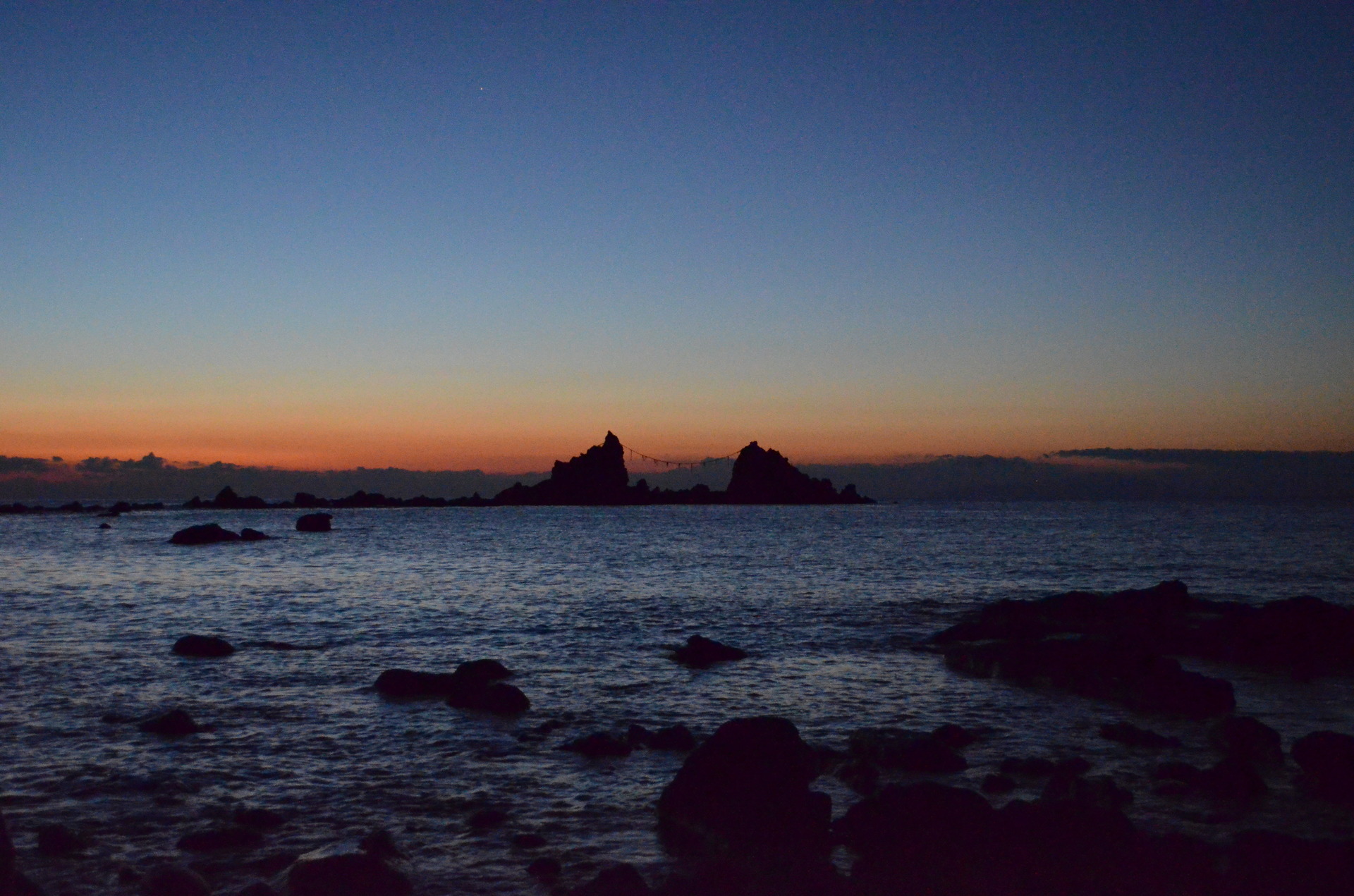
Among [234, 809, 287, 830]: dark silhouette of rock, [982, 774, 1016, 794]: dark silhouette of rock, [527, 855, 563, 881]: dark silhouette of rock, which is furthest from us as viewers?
[982, 774, 1016, 794]: dark silhouette of rock

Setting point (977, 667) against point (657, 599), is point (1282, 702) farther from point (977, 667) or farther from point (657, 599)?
point (657, 599)

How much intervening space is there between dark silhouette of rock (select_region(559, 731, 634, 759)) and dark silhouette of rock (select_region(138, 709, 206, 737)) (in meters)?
8.65

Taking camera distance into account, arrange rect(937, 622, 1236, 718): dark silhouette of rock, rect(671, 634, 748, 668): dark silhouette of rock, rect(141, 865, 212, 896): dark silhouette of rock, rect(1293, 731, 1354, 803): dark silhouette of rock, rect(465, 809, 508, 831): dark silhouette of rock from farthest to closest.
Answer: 1. rect(671, 634, 748, 668): dark silhouette of rock
2. rect(937, 622, 1236, 718): dark silhouette of rock
3. rect(1293, 731, 1354, 803): dark silhouette of rock
4. rect(465, 809, 508, 831): dark silhouette of rock
5. rect(141, 865, 212, 896): dark silhouette of rock

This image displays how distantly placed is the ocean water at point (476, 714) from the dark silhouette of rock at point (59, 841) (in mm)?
173

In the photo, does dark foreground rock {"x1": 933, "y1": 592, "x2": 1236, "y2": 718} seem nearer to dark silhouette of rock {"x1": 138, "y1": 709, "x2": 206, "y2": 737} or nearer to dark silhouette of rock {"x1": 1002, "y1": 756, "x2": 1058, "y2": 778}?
dark silhouette of rock {"x1": 1002, "y1": 756, "x2": 1058, "y2": 778}

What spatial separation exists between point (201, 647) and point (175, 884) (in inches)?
802

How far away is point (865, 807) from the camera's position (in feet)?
42.9

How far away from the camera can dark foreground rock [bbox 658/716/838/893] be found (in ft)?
39.9

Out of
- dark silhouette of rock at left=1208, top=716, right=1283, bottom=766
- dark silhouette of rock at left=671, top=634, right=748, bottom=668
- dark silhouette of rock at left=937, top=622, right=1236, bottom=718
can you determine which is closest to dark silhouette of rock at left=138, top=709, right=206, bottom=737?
dark silhouette of rock at left=671, top=634, right=748, bottom=668

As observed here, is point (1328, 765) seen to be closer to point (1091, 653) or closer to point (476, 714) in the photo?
point (1091, 653)

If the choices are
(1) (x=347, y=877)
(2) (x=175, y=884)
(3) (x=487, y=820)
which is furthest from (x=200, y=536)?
(1) (x=347, y=877)

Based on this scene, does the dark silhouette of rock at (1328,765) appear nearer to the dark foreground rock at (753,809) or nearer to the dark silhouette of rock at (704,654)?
the dark foreground rock at (753,809)

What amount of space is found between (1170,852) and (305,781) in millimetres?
14594

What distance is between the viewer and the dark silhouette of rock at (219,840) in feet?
41.1
